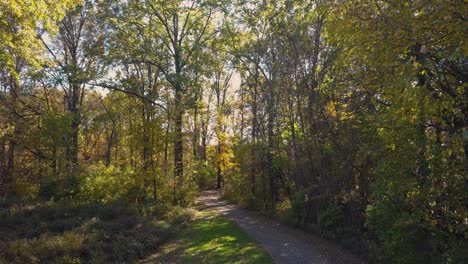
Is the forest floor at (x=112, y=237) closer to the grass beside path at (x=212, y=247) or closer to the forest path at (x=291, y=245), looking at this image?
the grass beside path at (x=212, y=247)

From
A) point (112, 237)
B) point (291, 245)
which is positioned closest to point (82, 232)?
point (112, 237)

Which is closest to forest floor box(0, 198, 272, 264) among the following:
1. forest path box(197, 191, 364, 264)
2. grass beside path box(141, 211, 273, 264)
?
grass beside path box(141, 211, 273, 264)

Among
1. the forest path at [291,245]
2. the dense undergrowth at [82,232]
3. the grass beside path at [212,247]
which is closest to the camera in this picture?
the forest path at [291,245]

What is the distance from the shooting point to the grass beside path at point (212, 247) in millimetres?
10594

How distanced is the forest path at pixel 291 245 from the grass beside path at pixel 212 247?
0.41m

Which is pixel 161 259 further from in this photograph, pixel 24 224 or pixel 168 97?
pixel 168 97

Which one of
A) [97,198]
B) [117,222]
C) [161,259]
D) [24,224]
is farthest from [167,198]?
[161,259]

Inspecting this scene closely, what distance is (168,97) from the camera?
78.1ft

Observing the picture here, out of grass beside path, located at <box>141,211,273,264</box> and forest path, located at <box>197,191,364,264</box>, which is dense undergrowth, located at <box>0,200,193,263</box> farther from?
forest path, located at <box>197,191,364,264</box>

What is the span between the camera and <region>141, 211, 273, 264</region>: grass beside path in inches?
417

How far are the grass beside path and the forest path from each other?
0.41 meters

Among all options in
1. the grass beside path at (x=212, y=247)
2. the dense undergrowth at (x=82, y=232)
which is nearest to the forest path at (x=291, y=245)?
the grass beside path at (x=212, y=247)

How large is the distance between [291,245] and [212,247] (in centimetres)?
259

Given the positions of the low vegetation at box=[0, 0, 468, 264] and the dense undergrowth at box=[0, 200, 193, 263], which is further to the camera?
the dense undergrowth at box=[0, 200, 193, 263]
